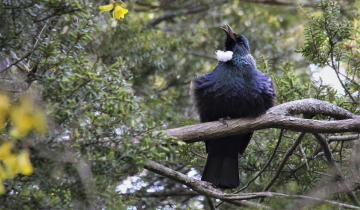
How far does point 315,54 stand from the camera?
348 centimetres

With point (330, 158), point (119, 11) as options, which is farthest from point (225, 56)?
point (119, 11)

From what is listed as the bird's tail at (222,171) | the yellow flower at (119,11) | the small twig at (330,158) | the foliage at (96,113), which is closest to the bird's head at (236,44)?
the foliage at (96,113)

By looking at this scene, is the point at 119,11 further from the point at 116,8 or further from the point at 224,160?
the point at 224,160

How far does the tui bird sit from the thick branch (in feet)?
0.59

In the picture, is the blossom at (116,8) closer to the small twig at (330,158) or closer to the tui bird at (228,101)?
the tui bird at (228,101)

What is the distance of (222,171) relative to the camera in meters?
3.67

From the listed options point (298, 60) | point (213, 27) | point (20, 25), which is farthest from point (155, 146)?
point (298, 60)

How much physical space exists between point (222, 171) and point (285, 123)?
84 centimetres

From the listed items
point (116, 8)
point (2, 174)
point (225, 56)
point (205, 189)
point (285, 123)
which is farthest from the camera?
point (225, 56)

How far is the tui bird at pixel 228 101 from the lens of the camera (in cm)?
356

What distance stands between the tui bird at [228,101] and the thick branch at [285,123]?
18 centimetres

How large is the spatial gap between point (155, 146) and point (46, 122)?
638 millimetres

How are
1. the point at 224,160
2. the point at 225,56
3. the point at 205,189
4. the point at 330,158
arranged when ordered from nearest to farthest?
the point at 205,189, the point at 330,158, the point at 224,160, the point at 225,56

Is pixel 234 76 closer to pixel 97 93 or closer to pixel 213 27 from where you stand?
pixel 97 93
